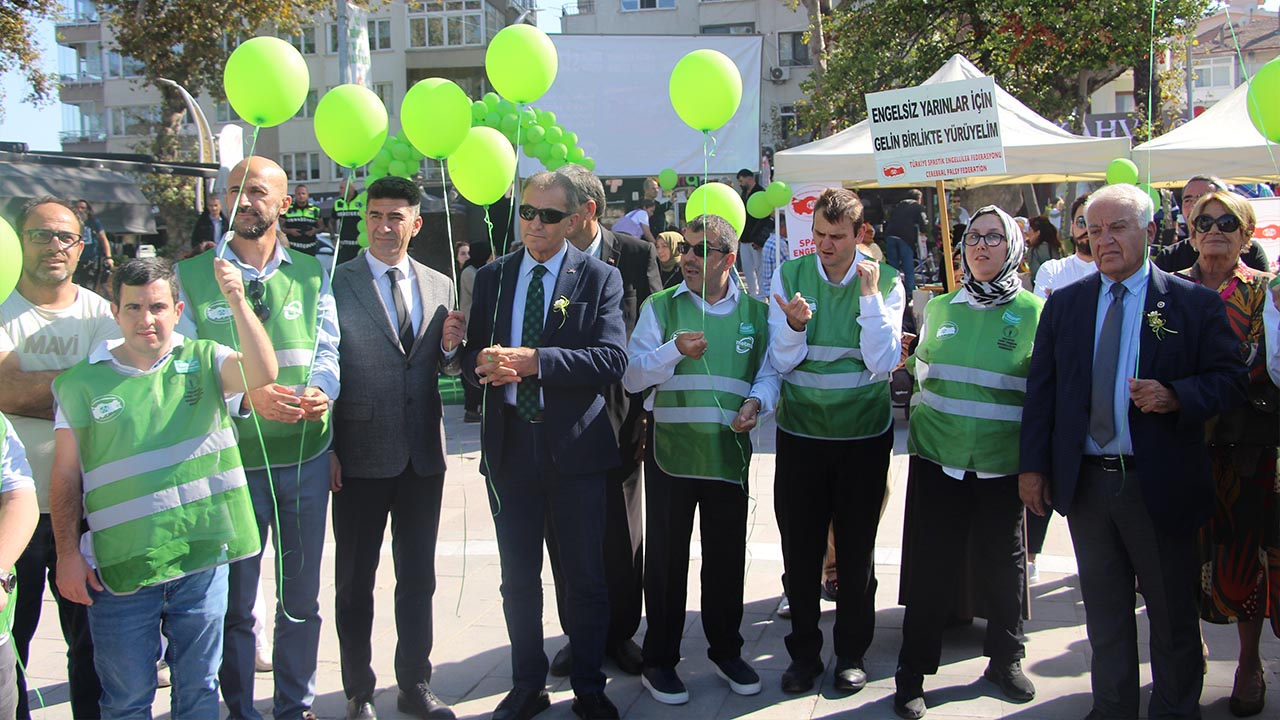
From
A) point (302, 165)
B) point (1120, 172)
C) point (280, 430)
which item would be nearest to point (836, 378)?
point (280, 430)

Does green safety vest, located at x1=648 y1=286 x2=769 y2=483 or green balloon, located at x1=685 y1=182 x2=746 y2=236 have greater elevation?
green balloon, located at x1=685 y1=182 x2=746 y2=236

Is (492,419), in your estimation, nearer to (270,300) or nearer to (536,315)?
(536,315)

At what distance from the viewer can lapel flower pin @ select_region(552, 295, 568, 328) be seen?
3.85 m

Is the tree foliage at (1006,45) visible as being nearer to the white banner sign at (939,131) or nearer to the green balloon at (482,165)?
the white banner sign at (939,131)

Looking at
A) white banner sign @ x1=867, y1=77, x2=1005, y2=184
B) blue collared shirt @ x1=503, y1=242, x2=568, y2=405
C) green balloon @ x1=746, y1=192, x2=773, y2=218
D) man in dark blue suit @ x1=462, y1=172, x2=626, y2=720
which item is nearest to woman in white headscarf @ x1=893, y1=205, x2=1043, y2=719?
man in dark blue suit @ x1=462, y1=172, x2=626, y2=720

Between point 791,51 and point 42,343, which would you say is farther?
point 791,51

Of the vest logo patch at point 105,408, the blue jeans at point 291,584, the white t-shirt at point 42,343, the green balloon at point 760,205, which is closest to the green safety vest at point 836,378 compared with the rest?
the blue jeans at point 291,584

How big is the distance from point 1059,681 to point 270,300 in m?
3.41

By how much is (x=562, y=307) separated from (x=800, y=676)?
1764 millimetres

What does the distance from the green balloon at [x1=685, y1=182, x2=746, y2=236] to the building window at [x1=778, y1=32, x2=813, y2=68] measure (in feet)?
128

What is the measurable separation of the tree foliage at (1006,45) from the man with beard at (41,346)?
15100mm

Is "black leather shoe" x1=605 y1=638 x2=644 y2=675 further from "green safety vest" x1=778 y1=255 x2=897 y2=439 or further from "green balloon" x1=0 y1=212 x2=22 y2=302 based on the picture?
"green balloon" x1=0 y1=212 x2=22 y2=302

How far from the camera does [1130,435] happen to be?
352 centimetres

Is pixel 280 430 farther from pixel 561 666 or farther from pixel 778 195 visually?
pixel 778 195
